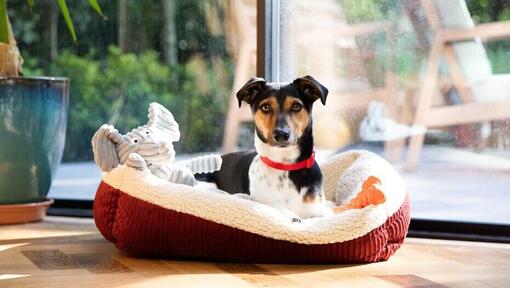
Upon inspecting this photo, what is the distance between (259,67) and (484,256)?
1.30m

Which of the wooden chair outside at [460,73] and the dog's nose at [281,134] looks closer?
the dog's nose at [281,134]

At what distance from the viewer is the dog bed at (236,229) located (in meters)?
2.53

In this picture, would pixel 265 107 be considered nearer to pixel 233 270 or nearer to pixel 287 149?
pixel 287 149

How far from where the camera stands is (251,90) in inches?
110

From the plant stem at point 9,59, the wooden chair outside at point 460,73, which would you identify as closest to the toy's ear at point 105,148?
the plant stem at point 9,59

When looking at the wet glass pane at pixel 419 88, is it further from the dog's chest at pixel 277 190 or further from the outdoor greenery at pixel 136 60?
the dog's chest at pixel 277 190

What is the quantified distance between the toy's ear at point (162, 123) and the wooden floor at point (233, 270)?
44 cm

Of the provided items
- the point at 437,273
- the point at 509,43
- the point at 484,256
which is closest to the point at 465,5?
the point at 509,43

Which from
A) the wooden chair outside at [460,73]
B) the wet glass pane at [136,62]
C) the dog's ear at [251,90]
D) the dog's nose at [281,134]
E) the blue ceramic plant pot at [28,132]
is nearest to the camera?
the dog's nose at [281,134]

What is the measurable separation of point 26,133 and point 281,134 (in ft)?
4.31

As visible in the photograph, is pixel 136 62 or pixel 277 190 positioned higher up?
pixel 136 62

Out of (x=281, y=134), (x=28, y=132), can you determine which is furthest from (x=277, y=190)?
(x=28, y=132)

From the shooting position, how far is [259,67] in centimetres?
361

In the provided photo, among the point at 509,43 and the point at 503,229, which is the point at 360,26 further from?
the point at 503,229
